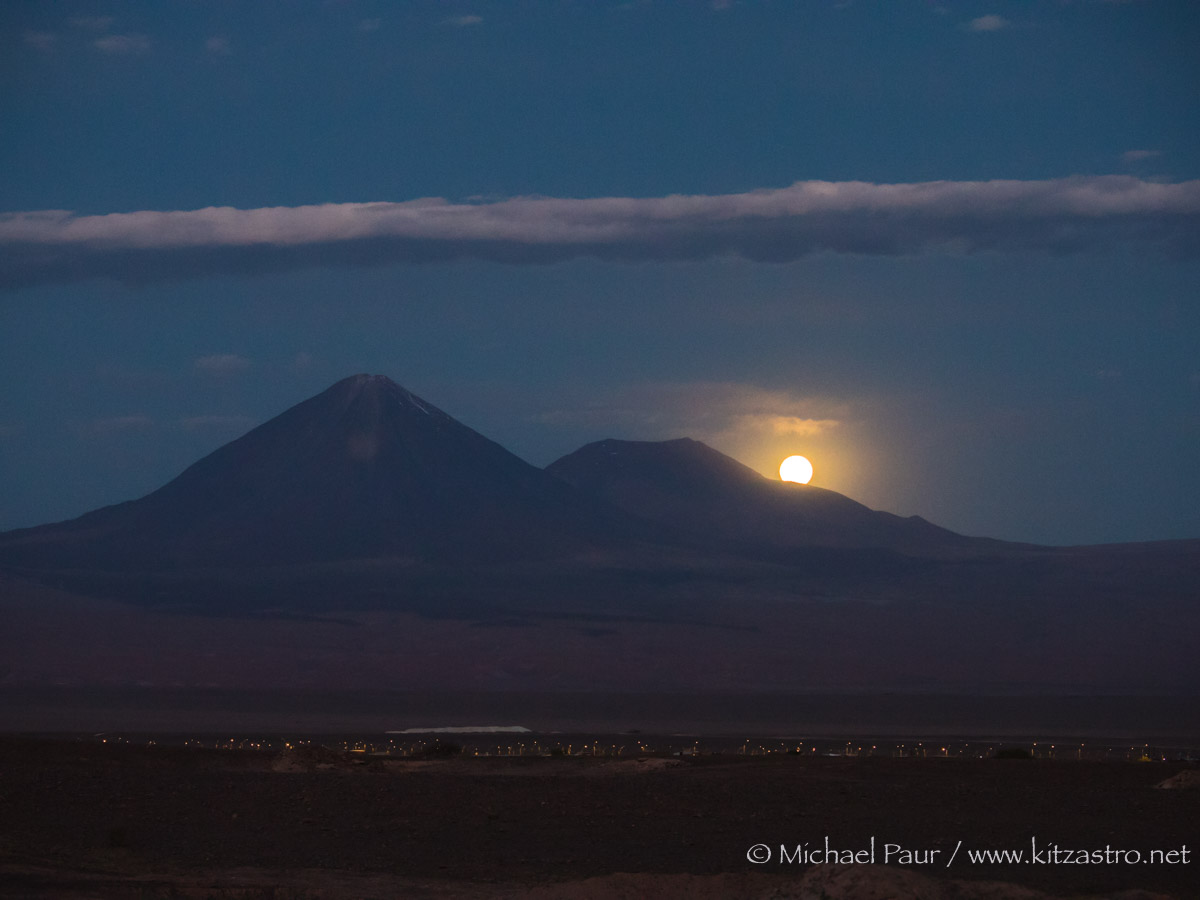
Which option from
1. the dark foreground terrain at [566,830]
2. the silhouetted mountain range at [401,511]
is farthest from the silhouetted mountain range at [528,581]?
the dark foreground terrain at [566,830]

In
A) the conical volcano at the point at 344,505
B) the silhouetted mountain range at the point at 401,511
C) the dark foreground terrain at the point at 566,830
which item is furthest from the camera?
the silhouetted mountain range at the point at 401,511

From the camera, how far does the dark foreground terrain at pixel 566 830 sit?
48.9ft

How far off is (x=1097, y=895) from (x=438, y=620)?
103m

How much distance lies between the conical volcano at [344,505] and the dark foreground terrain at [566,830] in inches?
4674

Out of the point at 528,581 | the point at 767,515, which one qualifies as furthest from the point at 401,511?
the point at 767,515

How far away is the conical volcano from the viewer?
5699 inches

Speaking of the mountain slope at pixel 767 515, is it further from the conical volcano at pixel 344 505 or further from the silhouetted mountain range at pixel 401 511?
the conical volcano at pixel 344 505

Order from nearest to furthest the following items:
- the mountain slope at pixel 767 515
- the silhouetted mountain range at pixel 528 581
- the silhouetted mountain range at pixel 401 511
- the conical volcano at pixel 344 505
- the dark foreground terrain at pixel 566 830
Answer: the dark foreground terrain at pixel 566 830 < the silhouetted mountain range at pixel 528 581 < the conical volcano at pixel 344 505 < the silhouetted mountain range at pixel 401 511 < the mountain slope at pixel 767 515

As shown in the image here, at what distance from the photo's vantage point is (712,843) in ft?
59.8

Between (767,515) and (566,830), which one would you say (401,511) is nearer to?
(767,515)

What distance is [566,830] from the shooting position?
62.7 ft

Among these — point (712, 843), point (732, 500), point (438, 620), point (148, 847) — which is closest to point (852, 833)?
point (712, 843)

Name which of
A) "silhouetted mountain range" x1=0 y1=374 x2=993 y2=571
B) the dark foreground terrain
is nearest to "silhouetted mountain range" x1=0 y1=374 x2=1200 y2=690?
"silhouetted mountain range" x1=0 y1=374 x2=993 y2=571

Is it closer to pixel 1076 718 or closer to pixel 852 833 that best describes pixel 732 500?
pixel 1076 718
